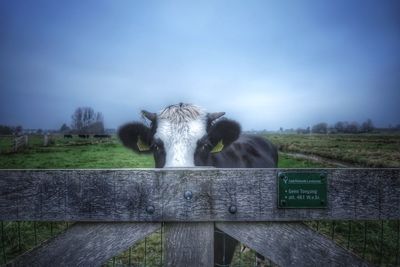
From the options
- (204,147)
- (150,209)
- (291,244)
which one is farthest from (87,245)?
(204,147)

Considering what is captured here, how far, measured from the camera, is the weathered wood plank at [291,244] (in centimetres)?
160

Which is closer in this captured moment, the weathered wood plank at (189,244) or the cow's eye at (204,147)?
the weathered wood plank at (189,244)

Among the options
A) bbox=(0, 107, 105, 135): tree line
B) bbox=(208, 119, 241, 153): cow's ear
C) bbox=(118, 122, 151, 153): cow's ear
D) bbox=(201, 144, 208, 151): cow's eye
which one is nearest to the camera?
bbox=(201, 144, 208, 151): cow's eye

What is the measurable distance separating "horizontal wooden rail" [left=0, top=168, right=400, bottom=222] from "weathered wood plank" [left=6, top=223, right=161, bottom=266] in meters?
0.07

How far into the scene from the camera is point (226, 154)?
17.9ft

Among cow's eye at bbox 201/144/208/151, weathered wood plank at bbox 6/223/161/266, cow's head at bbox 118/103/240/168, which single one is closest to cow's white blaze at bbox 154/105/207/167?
cow's head at bbox 118/103/240/168

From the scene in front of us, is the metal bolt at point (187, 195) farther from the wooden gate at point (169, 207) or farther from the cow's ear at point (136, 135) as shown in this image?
the cow's ear at point (136, 135)

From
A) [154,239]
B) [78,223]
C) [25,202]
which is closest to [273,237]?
[78,223]

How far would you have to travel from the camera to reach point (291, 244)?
1.61 metres

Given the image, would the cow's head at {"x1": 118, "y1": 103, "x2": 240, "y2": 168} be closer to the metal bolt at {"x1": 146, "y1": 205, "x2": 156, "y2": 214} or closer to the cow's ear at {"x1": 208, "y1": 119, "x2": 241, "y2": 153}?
the cow's ear at {"x1": 208, "y1": 119, "x2": 241, "y2": 153}

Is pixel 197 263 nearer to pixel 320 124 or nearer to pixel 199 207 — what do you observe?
pixel 199 207

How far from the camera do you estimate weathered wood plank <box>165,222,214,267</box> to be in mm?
1542

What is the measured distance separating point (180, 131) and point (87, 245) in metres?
Answer: 2.58

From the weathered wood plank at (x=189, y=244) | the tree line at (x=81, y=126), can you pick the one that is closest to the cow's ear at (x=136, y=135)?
the weathered wood plank at (x=189, y=244)
